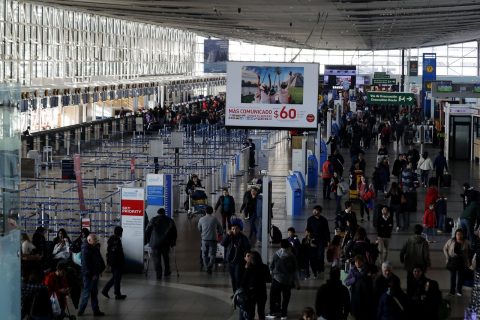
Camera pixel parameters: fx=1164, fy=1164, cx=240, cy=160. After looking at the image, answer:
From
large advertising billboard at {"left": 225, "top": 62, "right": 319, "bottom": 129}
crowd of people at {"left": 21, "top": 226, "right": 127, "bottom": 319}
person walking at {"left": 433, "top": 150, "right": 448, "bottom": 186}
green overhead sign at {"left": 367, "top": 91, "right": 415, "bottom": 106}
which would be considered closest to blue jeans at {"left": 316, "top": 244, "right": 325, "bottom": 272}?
crowd of people at {"left": 21, "top": 226, "right": 127, "bottom": 319}

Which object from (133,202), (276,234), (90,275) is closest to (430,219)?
(276,234)

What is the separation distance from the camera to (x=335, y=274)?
38.1ft

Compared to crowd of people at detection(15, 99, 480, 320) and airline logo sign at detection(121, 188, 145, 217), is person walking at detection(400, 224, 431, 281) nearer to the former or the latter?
crowd of people at detection(15, 99, 480, 320)

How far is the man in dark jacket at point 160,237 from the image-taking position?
16469mm

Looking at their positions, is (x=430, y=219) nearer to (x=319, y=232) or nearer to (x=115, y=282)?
(x=319, y=232)

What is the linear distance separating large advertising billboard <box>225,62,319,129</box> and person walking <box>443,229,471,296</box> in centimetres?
480

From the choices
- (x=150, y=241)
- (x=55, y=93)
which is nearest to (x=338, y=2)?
(x=55, y=93)

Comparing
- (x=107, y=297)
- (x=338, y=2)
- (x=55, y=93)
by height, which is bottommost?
(x=107, y=297)

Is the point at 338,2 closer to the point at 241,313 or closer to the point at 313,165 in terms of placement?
the point at 313,165

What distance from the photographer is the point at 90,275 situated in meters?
13.9

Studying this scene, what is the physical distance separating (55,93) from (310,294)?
31836mm

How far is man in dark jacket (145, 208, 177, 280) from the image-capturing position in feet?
54.0

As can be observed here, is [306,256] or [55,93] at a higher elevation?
[55,93]

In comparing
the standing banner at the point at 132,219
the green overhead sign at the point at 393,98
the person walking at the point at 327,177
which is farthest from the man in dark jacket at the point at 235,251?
the green overhead sign at the point at 393,98
